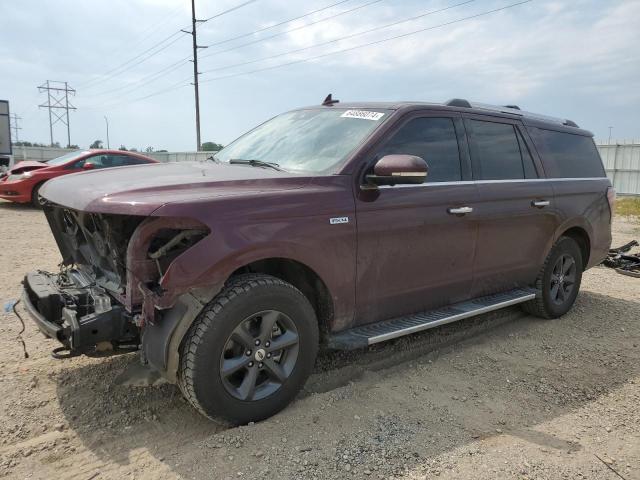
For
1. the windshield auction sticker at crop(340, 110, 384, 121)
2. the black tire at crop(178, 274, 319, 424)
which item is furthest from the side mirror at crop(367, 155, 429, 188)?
the black tire at crop(178, 274, 319, 424)

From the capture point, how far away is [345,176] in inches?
Result: 130

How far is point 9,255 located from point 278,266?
18.1ft

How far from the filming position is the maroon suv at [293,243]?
8.99 feet

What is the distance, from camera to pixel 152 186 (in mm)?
2787

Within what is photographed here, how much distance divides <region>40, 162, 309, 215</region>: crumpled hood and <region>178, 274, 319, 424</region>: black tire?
0.54 meters

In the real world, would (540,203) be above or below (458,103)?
below

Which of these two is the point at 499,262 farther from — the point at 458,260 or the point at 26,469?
the point at 26,469

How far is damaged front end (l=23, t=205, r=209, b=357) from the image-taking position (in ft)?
8.82

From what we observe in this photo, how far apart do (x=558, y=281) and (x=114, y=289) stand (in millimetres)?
4235

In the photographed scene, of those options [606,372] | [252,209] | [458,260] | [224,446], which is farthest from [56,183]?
[606,372]

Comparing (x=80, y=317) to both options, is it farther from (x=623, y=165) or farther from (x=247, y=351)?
(x=623, y=165)

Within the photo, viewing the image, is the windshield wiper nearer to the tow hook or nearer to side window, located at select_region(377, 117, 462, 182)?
side window, located at select_region(377, 117, 462, 182)

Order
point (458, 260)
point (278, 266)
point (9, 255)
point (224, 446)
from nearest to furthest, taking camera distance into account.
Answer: point (224, 446) → point (278, 266) → point (458, 260) → point (9, 255)

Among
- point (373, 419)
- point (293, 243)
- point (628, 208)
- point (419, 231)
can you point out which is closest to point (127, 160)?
point (419, 231)
